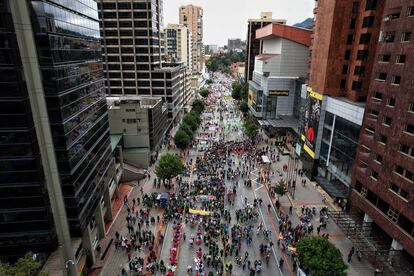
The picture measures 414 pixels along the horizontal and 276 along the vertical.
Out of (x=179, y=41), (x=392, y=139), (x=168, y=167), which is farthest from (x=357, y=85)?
(x=179, y=41)

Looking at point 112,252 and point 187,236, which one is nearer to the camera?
point 112,252

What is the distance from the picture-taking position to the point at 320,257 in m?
25.8

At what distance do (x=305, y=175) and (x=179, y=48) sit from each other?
459ft

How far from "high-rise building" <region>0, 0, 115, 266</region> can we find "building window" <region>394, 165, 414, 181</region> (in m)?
34.1

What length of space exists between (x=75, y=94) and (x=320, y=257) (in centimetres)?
2855

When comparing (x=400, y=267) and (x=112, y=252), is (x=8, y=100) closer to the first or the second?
(x=112, y=252)

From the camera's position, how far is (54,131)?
2445 cm

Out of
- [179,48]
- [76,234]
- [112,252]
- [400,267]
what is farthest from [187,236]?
[179,48]

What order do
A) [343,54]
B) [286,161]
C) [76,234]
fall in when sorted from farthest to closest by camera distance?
[286,161] < [343,54] < [76,234]

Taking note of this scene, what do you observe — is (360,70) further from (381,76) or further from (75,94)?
(75,94)

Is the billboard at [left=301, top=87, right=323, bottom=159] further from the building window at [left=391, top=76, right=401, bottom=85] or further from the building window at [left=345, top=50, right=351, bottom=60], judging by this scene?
the building window at [left=391, top=76, right=401, bottom=85]

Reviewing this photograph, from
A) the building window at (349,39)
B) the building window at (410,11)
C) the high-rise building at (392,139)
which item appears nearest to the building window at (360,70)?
the building window at (349,39)

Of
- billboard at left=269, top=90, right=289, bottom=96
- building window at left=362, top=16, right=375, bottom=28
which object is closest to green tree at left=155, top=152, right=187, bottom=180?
building window at left=362, top=16, right=375, bottom=28

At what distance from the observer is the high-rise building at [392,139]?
28.7 m
